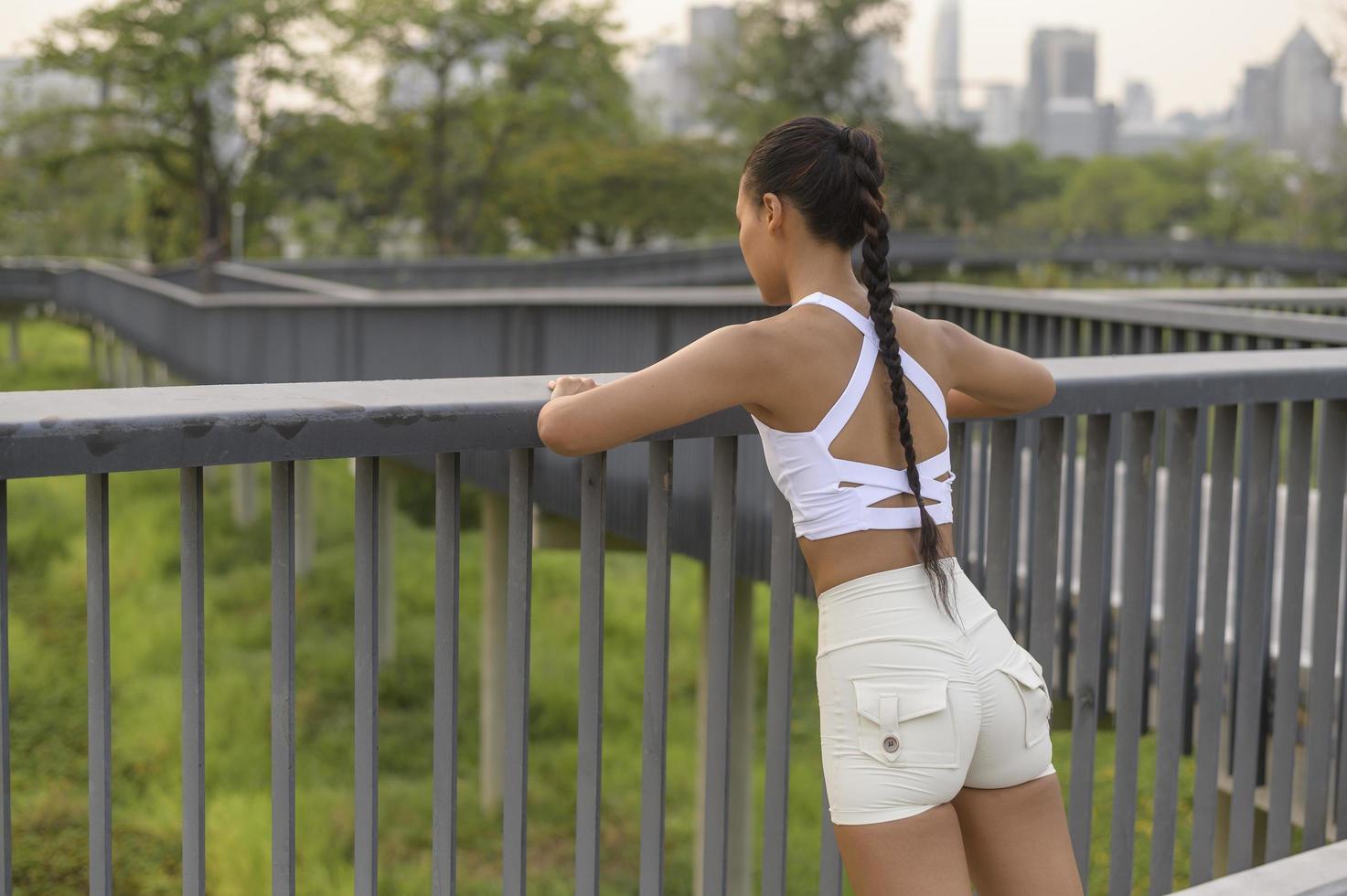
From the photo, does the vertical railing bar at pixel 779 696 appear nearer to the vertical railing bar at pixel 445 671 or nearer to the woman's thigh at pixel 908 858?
the woman's thigh at pixel 908 858

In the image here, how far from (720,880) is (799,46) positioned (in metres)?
82.6

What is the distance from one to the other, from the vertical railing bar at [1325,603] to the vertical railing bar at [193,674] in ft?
7.64

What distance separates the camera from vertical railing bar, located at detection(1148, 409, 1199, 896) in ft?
10.2

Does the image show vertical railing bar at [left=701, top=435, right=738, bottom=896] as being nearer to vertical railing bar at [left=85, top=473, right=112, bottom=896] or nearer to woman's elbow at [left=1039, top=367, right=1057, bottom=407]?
woman's elbow at [left=1039, top=367, right=1057, bottom=407]

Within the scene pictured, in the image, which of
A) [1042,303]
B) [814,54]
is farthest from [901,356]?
[814,54]

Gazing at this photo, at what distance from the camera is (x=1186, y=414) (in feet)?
10.1

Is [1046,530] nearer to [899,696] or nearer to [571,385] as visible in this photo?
[899,696]

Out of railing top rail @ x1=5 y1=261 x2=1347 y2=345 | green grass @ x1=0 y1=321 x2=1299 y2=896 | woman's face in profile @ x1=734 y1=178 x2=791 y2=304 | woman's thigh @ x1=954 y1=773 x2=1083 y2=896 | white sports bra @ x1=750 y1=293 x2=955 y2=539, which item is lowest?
green grass @ x1=0 y1=321 x2=1299 y2=896

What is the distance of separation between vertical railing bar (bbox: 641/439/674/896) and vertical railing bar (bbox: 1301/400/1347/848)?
1581mm

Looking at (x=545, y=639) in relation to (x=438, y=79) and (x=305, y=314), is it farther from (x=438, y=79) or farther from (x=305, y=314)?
(x=438, y=79)

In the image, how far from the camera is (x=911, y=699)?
2322 millimetres

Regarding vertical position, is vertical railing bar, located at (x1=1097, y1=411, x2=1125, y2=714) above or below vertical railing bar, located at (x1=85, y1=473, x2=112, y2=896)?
below

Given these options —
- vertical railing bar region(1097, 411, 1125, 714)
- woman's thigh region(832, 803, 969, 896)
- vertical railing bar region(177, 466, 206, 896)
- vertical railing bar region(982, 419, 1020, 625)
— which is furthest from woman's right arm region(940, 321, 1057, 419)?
vertical railing bar region(1097, 411, 1125, 714)

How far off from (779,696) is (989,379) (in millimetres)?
639
